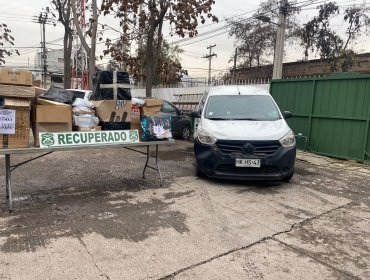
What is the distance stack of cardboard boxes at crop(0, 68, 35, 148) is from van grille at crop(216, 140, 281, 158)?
120 inches

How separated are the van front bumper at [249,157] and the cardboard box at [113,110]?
1559mm

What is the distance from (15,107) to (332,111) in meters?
7.89

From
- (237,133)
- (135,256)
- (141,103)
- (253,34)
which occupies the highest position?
(253,34)

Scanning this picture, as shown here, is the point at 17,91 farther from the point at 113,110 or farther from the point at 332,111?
the point at 332,111

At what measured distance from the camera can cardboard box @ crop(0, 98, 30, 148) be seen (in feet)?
13.9

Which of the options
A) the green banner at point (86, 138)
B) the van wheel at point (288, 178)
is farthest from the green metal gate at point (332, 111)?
the green banner at point (86, 138)

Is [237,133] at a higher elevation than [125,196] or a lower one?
higher

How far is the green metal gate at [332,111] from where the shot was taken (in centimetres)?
856

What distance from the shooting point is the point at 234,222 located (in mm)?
4449

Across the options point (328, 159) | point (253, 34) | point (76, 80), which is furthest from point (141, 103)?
point (253, 34)

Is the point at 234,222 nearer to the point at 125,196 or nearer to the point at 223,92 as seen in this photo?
the point at 125,196

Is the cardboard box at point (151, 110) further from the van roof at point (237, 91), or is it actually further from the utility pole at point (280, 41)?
the utility pole at point (280, 41)

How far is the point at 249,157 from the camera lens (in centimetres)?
580

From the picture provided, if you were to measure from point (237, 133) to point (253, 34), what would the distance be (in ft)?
78.4
